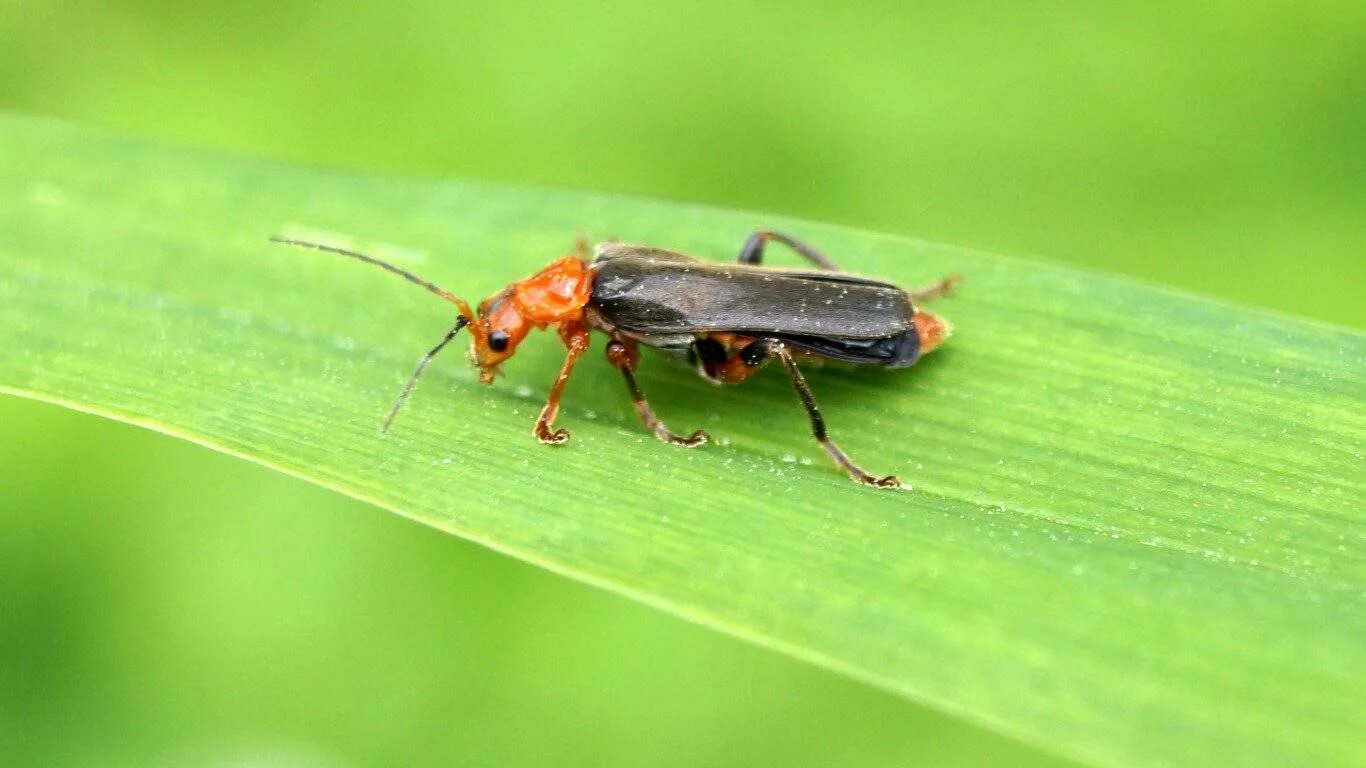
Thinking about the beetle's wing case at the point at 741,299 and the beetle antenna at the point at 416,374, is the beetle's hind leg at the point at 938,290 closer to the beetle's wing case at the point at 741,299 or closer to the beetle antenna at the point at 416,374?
the beetle's wing case at the point at 741,299

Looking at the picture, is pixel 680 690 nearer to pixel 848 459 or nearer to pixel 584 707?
pixel 584 707

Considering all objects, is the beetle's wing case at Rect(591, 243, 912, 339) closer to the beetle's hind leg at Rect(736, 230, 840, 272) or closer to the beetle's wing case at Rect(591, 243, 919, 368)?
the beetle's wing case at Rect(591, 243, 919, 368)

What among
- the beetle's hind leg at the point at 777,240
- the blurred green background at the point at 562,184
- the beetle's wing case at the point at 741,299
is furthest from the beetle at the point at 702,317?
the blurred green background at the point at 562,184

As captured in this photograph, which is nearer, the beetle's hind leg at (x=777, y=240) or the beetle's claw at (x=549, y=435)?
the beetle's claw at (x=549, y=435)

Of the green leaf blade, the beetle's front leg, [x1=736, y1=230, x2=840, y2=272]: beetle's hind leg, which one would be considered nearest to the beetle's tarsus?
Result: the green leaf blade

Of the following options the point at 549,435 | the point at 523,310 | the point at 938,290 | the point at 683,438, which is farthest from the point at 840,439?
the point at 523,310

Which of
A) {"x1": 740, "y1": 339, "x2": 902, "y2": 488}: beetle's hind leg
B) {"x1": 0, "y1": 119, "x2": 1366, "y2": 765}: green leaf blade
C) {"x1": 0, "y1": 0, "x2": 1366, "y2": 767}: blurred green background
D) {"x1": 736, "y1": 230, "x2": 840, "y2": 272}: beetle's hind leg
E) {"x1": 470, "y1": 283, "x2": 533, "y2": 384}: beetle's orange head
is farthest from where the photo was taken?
{"x1": 736, "y1": 230, "x2": 840, "y2": 272}: beetle's hind leg
